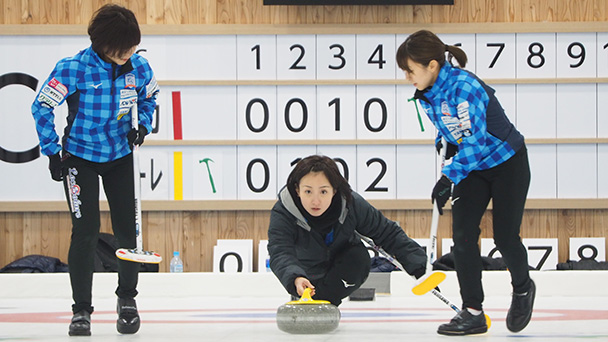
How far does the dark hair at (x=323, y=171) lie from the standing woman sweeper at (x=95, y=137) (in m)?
0.52

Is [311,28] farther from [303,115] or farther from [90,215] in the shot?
[90,215]

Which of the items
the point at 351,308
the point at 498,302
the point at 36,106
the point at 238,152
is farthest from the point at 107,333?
the point at 238,152

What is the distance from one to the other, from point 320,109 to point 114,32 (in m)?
2.45

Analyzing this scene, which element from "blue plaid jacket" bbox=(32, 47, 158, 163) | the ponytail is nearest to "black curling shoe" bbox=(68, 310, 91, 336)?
"blue plaid jacket" bbox=(32, 47, 158, 163)

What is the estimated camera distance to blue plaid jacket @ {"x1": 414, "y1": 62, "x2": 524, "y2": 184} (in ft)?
7.47

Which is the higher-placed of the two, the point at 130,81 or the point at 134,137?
the point at 130,81

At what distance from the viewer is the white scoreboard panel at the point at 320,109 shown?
4.70m

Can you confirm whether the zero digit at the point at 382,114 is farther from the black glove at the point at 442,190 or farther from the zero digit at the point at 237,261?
the black glove at the point at 442,190

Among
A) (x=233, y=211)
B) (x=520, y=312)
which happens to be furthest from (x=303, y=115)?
(x=520, y=312)

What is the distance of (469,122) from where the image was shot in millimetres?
2268

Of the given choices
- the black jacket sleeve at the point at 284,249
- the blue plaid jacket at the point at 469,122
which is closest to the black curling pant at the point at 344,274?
the black jacket sleeve at the point at 284,249

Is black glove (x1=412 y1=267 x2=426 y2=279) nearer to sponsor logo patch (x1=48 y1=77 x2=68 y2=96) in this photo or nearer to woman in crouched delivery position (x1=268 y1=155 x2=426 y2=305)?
woman in crouched delivery position (x1=268 y1=155 x2=426 y2=305)

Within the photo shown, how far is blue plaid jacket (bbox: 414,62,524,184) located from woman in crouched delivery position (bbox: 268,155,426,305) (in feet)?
1.13

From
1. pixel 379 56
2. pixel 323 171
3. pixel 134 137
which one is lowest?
pixel 323 171
